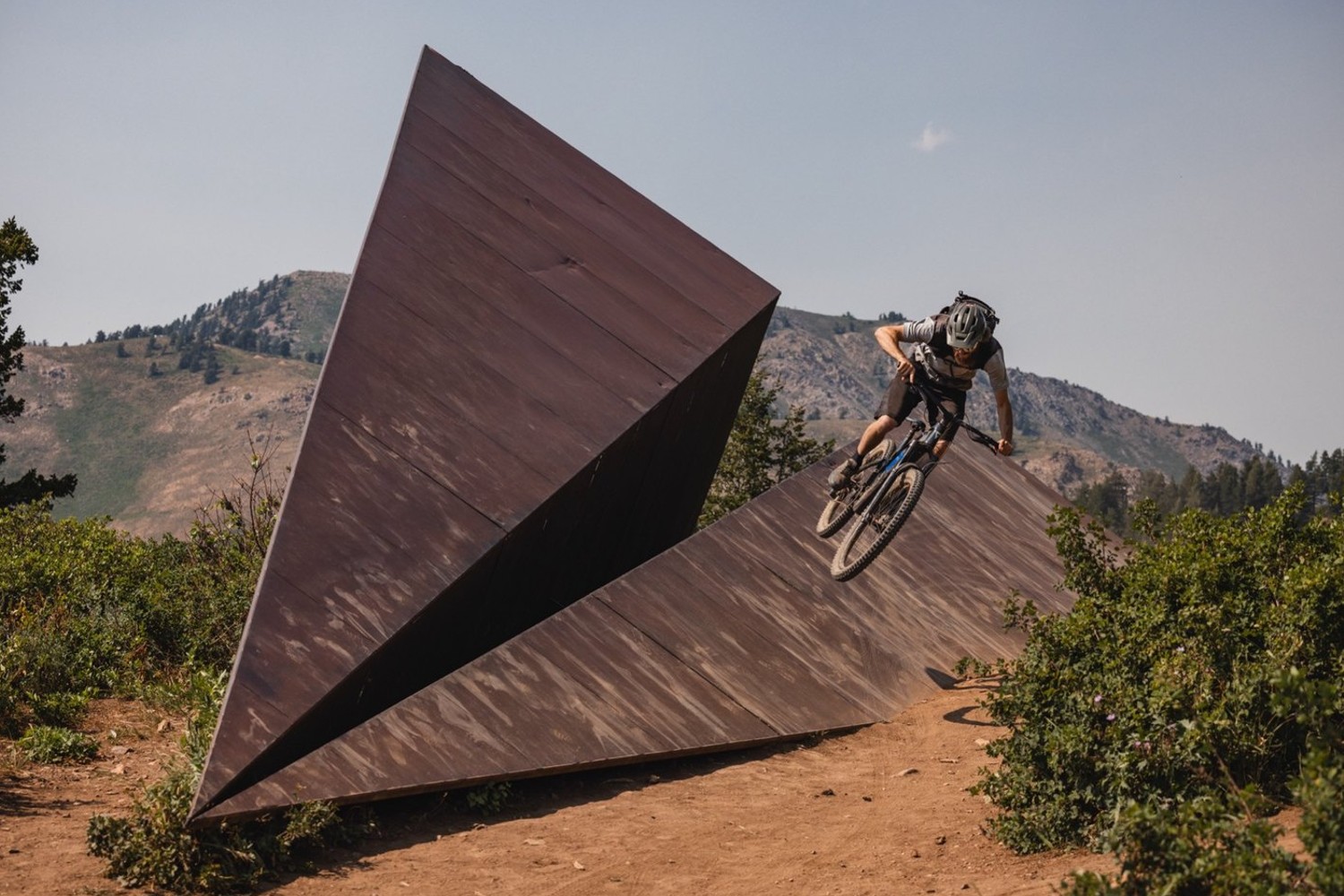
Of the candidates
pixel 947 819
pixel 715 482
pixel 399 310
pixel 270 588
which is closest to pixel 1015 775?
pixel 947 819

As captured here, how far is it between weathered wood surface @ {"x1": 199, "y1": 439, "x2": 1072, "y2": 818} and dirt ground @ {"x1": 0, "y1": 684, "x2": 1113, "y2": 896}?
275 mm

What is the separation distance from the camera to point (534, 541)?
8.89 meters

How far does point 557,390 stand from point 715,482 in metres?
24.7

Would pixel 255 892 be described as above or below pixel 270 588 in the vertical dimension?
below

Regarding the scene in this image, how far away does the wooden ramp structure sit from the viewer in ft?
23.3

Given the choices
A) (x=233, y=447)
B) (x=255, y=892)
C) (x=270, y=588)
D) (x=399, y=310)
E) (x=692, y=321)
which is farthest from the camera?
(x=233, y=447)

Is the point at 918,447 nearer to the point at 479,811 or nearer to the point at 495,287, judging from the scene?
the point at 495,287

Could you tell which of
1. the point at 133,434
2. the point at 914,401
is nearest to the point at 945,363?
the point at 914,401

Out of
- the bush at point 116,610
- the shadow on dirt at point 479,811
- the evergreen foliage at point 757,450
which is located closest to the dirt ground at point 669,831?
the shadow on dirt at point 479,811

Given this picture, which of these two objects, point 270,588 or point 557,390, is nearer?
point 270,588

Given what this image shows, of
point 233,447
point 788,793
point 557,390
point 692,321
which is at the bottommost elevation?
point 233,447

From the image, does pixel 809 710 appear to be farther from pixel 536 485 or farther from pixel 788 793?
pixel 536 485

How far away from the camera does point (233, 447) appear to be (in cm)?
18200

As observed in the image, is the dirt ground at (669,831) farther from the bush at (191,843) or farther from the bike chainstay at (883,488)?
the bike chainstay at (883,488)
